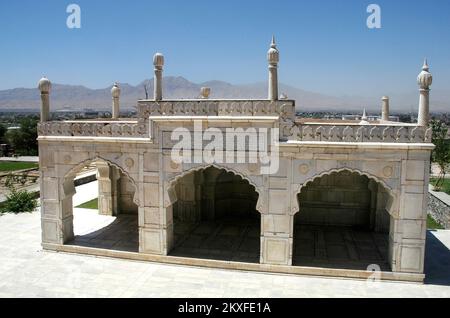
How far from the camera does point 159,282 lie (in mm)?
10578

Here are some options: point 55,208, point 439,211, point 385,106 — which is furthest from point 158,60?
point 439,211

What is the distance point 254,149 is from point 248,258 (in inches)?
133

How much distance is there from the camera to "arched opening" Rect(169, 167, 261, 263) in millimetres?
14016

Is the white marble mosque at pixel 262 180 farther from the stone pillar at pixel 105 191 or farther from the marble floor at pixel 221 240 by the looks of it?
the stone pillar at pixel 105 191

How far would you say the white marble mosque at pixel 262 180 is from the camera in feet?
33.9

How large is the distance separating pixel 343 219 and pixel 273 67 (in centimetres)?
733

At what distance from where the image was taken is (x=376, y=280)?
10.7 meters

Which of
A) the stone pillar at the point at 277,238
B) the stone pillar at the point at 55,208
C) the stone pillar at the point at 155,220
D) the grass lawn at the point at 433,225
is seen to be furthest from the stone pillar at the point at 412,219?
the stone pillar at the point at 55,208

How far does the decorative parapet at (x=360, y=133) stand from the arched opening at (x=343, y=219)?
136 inches

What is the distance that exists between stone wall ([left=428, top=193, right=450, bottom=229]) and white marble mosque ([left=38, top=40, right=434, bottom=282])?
5119 millimetres

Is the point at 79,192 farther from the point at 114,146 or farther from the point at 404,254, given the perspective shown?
the point at 404,254
